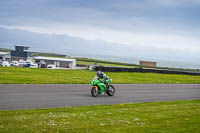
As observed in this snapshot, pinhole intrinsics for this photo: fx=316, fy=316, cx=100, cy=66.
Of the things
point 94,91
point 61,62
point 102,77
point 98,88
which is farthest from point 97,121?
point 61,62

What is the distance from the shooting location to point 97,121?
9.61 meters

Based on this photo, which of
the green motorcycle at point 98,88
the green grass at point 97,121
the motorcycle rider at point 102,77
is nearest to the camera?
the green grass at point 97,121

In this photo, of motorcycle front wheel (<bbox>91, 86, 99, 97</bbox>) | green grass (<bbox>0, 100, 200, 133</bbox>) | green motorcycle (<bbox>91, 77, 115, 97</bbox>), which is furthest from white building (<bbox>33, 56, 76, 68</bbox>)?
green grass (<bbox>0, 100, 200, 133</bbox>)

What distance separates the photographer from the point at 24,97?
1441cm

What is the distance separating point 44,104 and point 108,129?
4942 mm

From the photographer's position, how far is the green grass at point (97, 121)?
8.31 metres

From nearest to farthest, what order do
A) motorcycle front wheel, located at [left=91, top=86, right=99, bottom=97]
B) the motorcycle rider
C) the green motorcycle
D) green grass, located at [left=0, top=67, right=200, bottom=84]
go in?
motorcycle front wheel, located at [left=91, top=86, right=99, bottom=97]
the green motorcycle
the motorcycle rider
green grass, located at [left=0, top=67, right=200, bottom=84]

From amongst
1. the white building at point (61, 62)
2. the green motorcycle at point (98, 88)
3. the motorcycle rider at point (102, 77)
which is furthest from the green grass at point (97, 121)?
the white building at point (61, 62)

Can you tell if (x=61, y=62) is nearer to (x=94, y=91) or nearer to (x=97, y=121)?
(x=94, y=91)

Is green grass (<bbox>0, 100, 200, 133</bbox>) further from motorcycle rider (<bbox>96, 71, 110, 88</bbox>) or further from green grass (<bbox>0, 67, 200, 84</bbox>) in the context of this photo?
green grass (<bbox>0, 67, 200, 84</bbox>)

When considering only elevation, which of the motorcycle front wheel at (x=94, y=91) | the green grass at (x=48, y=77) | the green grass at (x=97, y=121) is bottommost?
the green grass at (x=97, y=121)

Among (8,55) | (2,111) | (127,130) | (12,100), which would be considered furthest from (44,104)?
(8,55)

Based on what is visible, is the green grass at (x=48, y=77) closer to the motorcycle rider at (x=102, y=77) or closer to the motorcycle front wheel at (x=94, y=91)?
the motorcycle rider at (x=102, y=77)

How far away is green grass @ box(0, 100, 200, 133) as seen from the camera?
831cm
